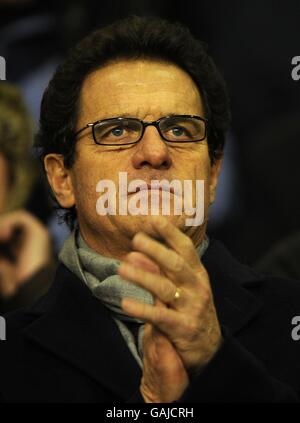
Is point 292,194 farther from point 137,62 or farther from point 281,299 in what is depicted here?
point 137,62

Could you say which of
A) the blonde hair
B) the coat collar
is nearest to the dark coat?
the coat collar

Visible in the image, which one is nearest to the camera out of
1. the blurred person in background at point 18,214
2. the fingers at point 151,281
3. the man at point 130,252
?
the fingers at point 151,281

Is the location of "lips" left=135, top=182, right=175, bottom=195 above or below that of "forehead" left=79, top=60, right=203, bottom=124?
below

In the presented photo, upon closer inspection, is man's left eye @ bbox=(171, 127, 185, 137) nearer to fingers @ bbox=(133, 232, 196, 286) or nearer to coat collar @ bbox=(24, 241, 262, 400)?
coat collar @ bbox=(24, 241, 262, 400)

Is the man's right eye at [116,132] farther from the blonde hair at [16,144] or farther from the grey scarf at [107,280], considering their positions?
the blonde hair at [16,144]

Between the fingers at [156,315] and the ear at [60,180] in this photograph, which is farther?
the ear at [60,180]

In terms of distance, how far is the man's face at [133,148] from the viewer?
4.52 ft

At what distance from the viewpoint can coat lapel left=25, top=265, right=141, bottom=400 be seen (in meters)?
1.35

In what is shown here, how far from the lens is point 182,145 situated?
143 cm
